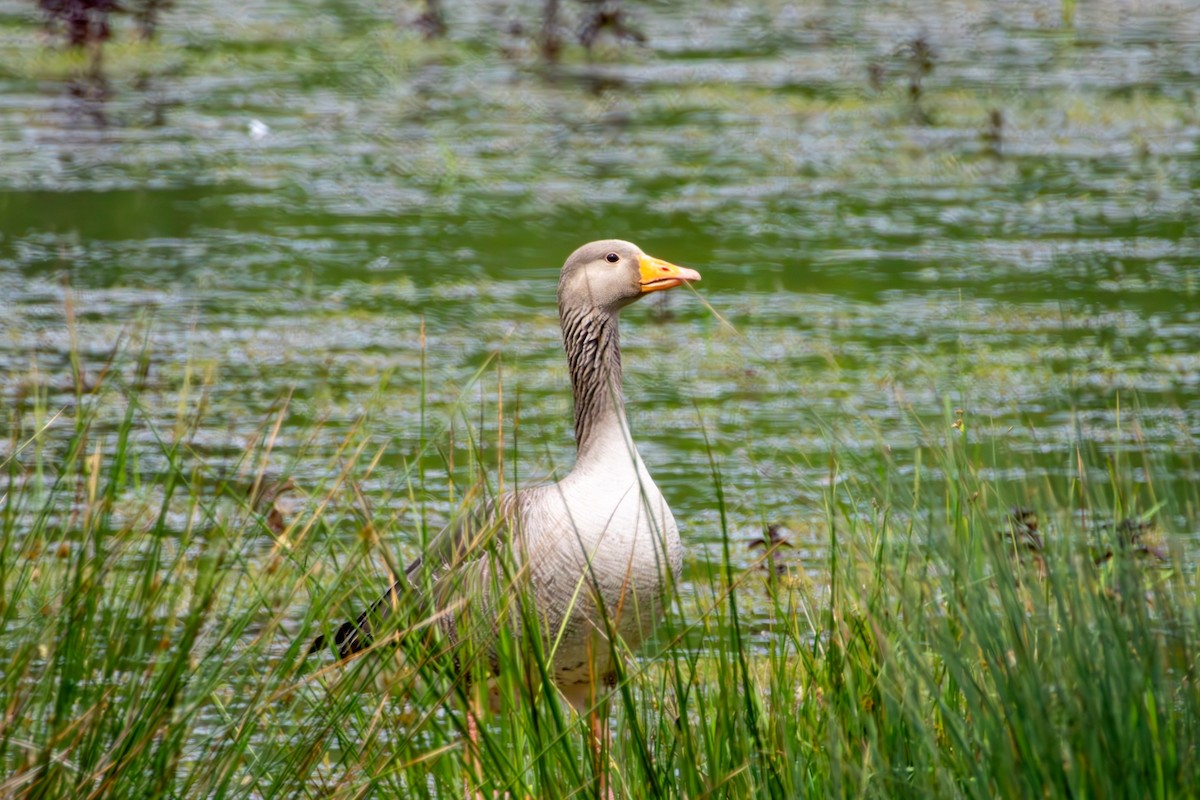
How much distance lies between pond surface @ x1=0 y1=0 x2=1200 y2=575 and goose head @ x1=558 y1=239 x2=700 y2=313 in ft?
0.69

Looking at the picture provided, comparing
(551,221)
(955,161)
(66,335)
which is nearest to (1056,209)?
(955,161)

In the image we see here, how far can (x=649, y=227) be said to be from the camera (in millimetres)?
9758

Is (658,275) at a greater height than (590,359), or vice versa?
(658,275)

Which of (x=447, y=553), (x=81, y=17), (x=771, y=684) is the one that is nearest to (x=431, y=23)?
(x=81, y=17)

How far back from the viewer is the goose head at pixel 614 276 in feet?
16.1

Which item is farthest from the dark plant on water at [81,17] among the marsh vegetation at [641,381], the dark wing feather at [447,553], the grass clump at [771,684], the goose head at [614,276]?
the grass clump at [771,684]

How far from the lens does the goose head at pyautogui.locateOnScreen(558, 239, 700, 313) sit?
16.1 feet

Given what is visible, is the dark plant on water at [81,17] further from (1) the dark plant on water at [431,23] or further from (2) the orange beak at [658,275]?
(2) the orange beak at [658,275]

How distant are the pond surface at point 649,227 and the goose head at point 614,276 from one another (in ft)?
0.69

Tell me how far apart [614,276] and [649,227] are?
16.1ft

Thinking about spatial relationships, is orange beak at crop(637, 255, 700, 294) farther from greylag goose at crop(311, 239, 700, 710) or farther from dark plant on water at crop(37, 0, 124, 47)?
dark plant on water at crop(37, 0, 124, 47)

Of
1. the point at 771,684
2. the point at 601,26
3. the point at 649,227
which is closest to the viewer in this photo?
the point at 771,684

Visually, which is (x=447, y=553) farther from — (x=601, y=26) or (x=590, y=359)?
(x=601, y=26)

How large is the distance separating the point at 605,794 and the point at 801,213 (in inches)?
Answer: 287
